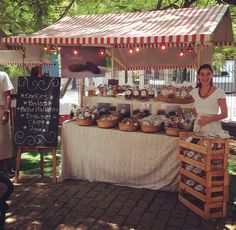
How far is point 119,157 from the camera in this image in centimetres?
554

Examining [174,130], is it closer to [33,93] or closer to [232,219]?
[232,219]

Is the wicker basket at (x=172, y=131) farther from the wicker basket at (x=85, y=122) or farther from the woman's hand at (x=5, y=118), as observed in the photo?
the woman's hand at (x=5, y=118)

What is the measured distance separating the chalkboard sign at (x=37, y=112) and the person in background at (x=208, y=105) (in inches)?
90.1

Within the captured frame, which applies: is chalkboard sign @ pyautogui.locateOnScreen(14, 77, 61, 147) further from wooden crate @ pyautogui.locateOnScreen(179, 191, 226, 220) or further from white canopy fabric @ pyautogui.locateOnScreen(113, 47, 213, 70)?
white canopy fabric @ pyautogui.locateOnScreen(113, 47, 213, 70)

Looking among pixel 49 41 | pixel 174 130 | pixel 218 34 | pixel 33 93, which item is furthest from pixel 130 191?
pixel 218 34

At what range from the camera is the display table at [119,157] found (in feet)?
17.3

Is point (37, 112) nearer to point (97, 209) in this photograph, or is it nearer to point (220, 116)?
point (97, 209)

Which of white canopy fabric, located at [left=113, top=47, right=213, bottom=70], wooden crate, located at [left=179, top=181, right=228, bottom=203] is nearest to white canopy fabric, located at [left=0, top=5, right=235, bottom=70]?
white canopy fabric, located at [left=113, top=47, right=213, bottom=70]

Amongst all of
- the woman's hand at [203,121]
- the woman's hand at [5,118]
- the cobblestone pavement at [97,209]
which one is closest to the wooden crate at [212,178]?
the cobblestone pavement at [97,209]

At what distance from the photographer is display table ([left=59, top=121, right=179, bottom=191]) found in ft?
17.3

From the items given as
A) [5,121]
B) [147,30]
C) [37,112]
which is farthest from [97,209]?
[147,30]

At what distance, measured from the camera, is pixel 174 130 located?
515 centimetres

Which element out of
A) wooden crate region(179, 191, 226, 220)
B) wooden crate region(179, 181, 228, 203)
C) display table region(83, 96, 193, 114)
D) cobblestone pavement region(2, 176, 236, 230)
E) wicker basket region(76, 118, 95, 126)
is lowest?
cobblestone pavement region(2, 176, 236, 230)

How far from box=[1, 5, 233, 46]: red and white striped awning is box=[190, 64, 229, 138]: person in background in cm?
53
